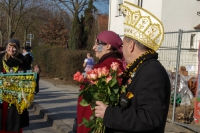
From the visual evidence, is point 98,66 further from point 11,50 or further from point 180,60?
point 180,60

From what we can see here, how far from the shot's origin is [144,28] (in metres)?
2.23

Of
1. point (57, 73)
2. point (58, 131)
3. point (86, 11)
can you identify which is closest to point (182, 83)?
point (58, 131)

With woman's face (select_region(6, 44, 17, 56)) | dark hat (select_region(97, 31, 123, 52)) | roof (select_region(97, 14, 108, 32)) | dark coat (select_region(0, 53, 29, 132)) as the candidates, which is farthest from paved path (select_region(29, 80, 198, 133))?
roof (select_region(97, 14, 108, 32))

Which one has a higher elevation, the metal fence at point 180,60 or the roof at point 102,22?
the roof at point 102,22

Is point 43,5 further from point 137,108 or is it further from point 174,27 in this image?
point 137,108

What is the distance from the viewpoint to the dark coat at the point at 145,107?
193 centimetres

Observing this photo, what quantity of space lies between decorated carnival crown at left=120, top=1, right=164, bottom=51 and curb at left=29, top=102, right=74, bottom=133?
15.6ft

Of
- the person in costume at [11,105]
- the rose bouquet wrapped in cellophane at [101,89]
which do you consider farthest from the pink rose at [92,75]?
the person in costume at [11,105]

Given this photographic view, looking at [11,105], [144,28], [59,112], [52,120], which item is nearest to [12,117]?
[11,105]

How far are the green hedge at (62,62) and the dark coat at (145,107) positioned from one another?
1466 cm

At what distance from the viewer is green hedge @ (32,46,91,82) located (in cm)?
1677

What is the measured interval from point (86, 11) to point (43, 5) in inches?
185

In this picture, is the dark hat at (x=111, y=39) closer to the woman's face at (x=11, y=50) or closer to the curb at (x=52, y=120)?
the woman's face at (x=11, y=50)

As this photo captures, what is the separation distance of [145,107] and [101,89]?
372 mm
